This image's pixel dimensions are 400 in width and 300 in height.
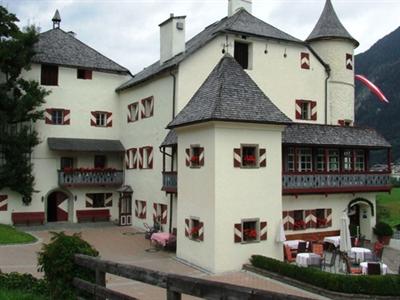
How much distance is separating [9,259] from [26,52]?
1379 cm

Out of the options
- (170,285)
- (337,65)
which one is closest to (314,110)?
(337,65)

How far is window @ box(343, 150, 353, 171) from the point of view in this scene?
2617cm

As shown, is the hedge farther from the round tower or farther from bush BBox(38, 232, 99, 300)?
the round tower

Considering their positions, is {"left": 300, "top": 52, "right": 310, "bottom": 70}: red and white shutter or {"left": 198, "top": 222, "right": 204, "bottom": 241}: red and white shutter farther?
{"left": 300, "top": 52, "right": 310, "bottom": 70}: red and white shutter

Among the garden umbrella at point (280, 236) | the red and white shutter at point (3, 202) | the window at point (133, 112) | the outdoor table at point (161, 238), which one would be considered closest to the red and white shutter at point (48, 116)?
the window at point (133, 112)

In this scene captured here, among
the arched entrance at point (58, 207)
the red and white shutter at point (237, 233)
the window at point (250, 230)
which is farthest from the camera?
the arched entrance at point (58, 207)

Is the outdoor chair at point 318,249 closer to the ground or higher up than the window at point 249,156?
closer to the ground

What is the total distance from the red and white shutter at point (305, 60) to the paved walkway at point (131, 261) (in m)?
13.8

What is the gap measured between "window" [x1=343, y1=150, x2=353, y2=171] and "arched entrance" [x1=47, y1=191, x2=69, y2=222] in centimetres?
1789

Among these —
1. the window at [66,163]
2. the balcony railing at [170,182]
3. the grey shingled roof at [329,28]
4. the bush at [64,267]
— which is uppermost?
the grey shingled roof at [329,28]

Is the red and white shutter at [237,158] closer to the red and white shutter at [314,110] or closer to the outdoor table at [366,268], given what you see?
the outdoor table at [366,268]

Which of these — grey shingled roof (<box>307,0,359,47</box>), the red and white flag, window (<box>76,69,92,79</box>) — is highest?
grey shingled roof (<box>307,0,359,47</box>)

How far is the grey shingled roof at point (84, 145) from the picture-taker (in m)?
30.4

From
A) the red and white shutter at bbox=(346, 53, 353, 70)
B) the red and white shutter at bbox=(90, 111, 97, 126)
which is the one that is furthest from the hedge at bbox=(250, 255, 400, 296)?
the red and white shutter at bbox=(90, 111, 97, 126)
